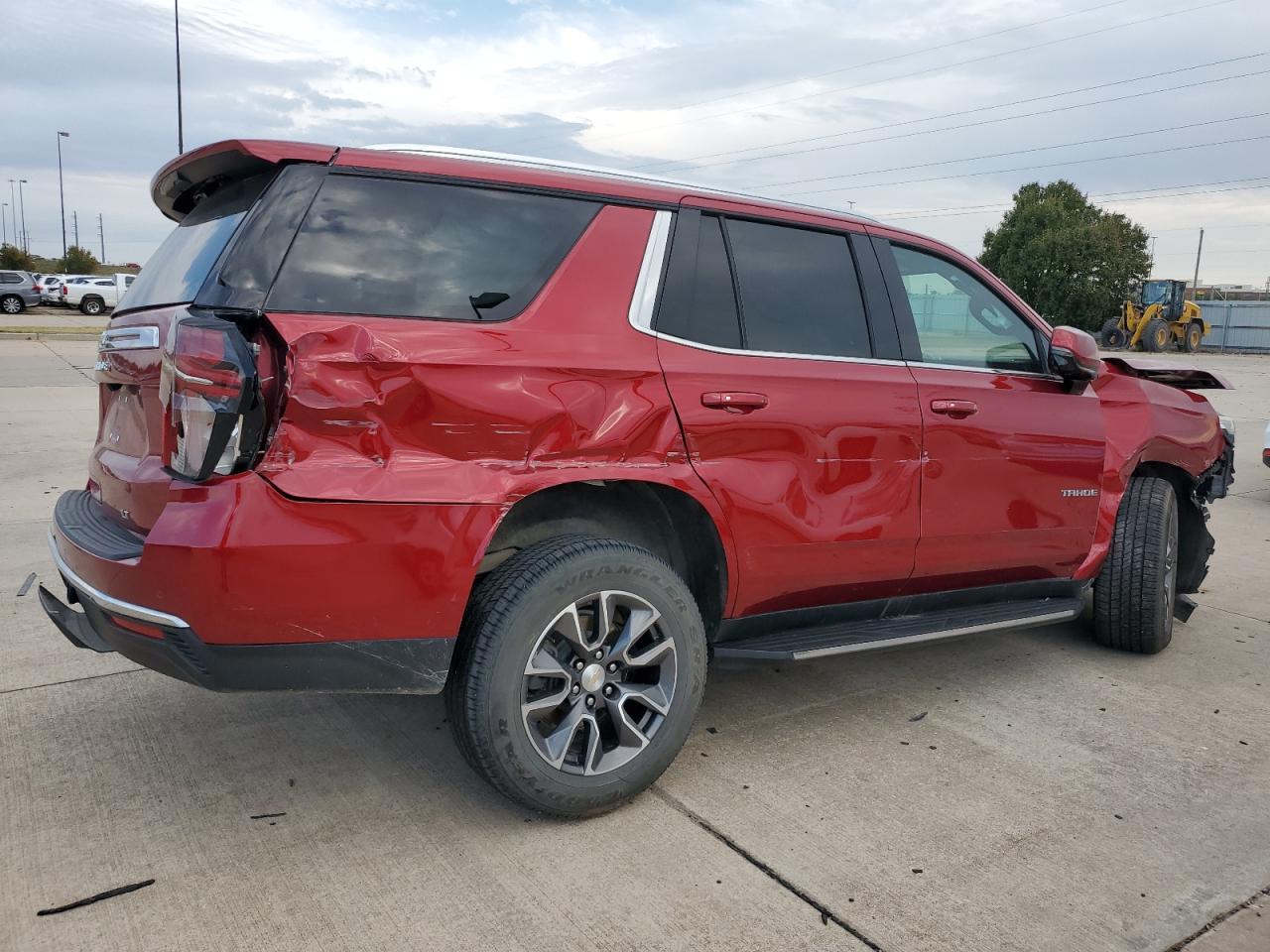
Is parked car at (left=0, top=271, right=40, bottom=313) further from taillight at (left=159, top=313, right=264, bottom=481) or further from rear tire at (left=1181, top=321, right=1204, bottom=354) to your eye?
rear tire at (left=1181, top=321, right=1204, bottom=354)

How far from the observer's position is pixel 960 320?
390cm

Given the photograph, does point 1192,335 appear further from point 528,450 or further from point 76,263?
point 76,263

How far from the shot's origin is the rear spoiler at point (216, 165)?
103 inches

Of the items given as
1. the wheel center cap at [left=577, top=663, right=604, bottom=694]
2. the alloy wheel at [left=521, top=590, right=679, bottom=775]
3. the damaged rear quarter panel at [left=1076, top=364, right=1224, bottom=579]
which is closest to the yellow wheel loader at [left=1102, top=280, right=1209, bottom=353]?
the damaged rear quarter panel at [left=1076, top=364, right=1224, bottom=579]

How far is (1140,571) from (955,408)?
141 centimetres

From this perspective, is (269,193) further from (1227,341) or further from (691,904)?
(1227,341)

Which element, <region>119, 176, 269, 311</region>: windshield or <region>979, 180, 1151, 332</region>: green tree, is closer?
<region>119, 176, 269, 311</region>: windshield

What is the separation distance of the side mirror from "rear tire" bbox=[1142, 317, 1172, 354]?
3724cm

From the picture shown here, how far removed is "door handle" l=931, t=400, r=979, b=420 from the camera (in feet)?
11.7

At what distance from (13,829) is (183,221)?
1.82 metres

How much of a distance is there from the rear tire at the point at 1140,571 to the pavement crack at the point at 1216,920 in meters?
1.84

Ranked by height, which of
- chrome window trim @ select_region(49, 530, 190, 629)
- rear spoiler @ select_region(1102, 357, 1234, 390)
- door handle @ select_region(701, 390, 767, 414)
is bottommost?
chrome window trim @ select_region(49, 530, 190, 629)

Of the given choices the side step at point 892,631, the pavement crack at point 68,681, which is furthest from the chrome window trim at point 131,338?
the side step at point 892,631

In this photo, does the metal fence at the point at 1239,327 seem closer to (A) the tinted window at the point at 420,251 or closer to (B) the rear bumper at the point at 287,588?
(A) the tinted window at the point at 420,251
